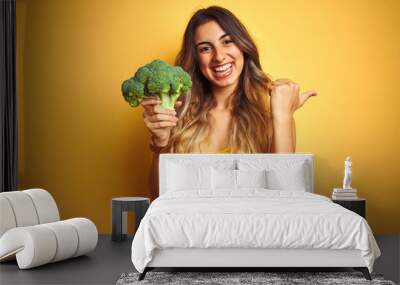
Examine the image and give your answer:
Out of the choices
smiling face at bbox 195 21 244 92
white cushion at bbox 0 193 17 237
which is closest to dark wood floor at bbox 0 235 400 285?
white cushion at bbox 0 193 17 237

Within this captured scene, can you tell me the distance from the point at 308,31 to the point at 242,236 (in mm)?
3243

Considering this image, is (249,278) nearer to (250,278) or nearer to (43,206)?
(250,278)

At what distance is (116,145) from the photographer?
296 inches

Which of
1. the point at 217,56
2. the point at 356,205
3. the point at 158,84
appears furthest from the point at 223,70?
the point at 356,205

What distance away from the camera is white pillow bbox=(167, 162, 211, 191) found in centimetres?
680

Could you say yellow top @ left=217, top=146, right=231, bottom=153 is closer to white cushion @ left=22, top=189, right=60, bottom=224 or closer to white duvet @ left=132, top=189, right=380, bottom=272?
white cushion @ left=22, top=189, right=60, bottom=224

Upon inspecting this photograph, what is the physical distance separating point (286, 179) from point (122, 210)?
169 centimetres

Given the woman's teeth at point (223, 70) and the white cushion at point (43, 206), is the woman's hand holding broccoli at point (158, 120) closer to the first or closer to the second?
the woman's teeth at point (223, 70)

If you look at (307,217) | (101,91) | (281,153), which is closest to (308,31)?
(281,153)

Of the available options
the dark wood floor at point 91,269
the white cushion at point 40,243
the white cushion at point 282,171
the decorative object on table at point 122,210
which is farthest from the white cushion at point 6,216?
the white cushion at point 282,171

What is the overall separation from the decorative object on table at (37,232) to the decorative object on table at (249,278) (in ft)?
2.31

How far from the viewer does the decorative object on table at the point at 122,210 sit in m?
6.89

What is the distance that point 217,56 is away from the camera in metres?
7.41

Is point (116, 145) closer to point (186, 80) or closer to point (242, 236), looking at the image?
point (186, 80)
